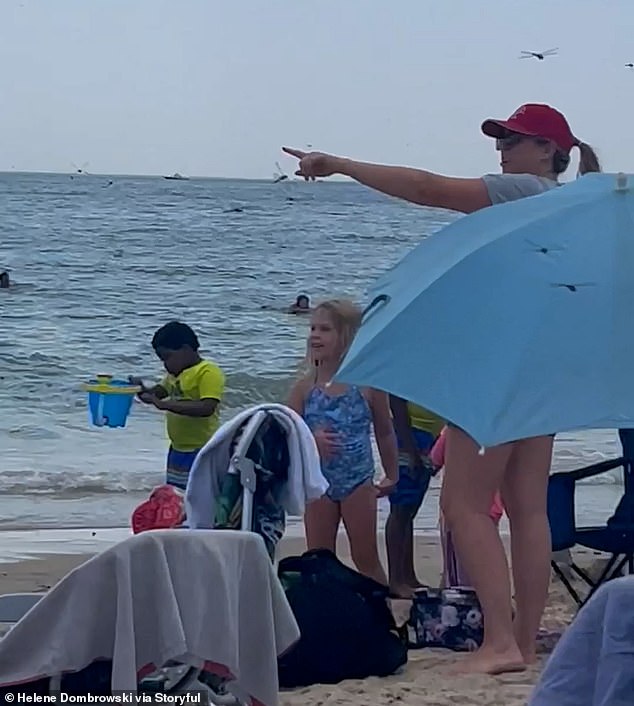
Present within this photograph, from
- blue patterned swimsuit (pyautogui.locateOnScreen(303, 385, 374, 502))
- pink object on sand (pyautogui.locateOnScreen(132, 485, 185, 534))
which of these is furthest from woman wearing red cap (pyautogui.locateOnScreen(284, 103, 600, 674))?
pink object on sand (pyautogui.locateOnScreen(132, 485, 185, 534))

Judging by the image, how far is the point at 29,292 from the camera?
23.9 meters

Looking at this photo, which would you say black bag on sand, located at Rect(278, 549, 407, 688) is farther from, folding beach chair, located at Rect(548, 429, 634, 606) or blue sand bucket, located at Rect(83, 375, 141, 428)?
blue sand bucket, located at Rect(83, 375, 141, 428)

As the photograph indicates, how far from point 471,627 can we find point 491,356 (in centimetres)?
136

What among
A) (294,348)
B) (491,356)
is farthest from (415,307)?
(294,348)

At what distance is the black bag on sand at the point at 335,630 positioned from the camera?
4.19 metres

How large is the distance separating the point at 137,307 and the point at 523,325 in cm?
1902

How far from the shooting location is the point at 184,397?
5750mm

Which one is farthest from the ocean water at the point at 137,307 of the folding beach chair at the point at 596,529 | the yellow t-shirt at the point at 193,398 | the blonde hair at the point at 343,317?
the yellow t-shirt at the point at 193,398

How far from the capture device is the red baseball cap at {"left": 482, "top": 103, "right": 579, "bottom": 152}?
4.09m

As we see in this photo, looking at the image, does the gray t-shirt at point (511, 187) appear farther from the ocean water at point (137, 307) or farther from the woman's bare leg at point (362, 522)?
the woman's bare leg at point (362, 522)

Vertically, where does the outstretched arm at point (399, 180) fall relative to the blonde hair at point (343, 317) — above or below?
above

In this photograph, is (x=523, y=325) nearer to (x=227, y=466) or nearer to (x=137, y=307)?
(x=227, y=466)

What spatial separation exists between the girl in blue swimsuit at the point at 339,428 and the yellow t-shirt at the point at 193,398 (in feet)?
1.99

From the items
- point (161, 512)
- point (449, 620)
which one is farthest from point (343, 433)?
point (449, 620)
